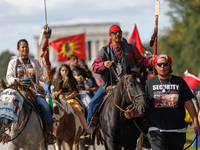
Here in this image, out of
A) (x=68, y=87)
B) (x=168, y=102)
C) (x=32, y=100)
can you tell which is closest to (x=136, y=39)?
(x=68, y=87)

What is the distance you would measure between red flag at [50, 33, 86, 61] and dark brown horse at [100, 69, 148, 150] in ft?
32.8

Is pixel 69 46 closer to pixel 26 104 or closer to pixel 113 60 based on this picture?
pixel 113 60

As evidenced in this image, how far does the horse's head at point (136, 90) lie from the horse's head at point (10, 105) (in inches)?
76.8

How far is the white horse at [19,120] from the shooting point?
22.7 feet

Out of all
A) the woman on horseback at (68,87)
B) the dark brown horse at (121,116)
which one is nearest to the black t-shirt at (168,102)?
the dark brown horse at (121,116)

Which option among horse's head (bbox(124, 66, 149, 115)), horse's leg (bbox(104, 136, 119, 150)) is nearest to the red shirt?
horse's head (bbox(124, 66, 149, 115))

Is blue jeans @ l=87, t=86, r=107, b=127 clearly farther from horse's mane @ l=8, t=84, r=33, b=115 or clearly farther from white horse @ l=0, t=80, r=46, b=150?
horse's mane @ l=8, t=84, r=33, b=115

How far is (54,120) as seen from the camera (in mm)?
9695

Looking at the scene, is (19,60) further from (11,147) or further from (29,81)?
(11,147)

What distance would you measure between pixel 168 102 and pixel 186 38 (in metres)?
40.4

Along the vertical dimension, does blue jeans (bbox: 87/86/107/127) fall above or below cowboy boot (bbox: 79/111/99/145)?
above

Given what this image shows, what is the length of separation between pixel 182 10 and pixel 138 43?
3880cm

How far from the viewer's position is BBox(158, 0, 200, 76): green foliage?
44219 mm

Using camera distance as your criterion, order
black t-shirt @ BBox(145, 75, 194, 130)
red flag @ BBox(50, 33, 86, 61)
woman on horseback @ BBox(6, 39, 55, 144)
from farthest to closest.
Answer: red flag @ BBox(50, 33, 86, 61), woman on horseback @ BBox(6, 39, 55, 144), black t-shirt @ BBox(145, 75, 194, 130)
